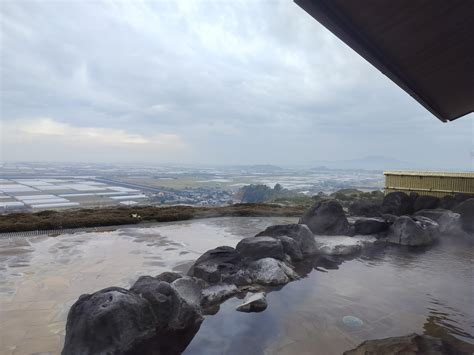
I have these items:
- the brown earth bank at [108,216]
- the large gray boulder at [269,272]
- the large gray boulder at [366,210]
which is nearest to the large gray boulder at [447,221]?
the large gray boulder at [366,210]

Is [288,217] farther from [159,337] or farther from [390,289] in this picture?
[159,337]

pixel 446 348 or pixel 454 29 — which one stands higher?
pixel 454 29

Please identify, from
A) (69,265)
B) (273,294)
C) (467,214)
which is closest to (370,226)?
(467,214)

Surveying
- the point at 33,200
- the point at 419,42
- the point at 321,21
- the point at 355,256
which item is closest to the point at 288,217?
the point at 355,256

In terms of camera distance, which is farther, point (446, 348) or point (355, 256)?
point (355, 256)

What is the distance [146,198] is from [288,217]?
30.6ft

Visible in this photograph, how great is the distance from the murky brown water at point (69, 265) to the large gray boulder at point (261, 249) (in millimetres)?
1195

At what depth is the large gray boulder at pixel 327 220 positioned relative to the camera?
384 inches

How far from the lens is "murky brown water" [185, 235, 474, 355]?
13.0 ft

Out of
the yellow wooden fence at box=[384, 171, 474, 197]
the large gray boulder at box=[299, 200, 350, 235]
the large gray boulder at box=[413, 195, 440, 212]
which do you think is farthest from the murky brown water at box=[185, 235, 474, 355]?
the yellow wooden fence at box=[384, 171, 474, 197]

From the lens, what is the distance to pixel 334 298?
5.32 metres

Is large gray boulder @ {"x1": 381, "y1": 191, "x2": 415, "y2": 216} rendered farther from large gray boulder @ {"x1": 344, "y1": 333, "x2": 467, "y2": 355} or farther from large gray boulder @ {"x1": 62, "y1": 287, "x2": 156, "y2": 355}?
large gray boulder @ {"x1": 62, "y1": 287, "x2": 156, "y2": 355}

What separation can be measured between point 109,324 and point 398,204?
12.3 meters

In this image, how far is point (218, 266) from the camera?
20.3 feet
